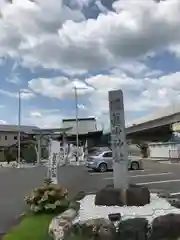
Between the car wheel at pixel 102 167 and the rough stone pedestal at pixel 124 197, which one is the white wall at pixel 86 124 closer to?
the car wheel at pixel 102 167

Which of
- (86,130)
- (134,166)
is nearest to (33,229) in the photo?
(134,166)

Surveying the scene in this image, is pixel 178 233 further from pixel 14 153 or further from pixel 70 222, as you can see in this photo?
pixel 14 153

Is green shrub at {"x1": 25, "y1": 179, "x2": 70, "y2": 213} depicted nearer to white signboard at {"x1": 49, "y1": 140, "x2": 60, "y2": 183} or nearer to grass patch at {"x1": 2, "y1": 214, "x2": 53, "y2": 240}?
grass patch at {"x1": 2, "y1": 214, "x2": 53, "y2": 240}

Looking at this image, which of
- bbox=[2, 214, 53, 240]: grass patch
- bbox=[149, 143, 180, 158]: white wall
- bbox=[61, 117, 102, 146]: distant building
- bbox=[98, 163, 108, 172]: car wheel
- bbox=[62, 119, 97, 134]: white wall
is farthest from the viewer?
bbox=[62, 119, 97, 134]: white wall

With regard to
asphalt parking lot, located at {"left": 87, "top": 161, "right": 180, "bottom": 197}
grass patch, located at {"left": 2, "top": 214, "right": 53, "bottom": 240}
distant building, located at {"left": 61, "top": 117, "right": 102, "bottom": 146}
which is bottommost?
grass patch, located at {"left": 2, "top": 214, "right": 53, "bottom": 240}

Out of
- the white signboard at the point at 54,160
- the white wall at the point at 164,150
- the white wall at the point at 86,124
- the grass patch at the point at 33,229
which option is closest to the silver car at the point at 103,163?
the white wall at the point at 164,150

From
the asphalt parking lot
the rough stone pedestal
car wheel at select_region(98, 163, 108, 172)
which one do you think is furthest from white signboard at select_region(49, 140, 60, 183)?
car wheel at select_region(98, 163, 108, 172)

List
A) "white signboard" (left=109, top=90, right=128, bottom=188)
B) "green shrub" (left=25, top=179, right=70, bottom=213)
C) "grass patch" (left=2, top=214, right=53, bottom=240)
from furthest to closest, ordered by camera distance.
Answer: "white signboard" (left=109, top=90, right=128, bottom=188) → "green shrub" (left=25, top=179, right=70, bottom=213) → "grass patch" (left=2, top=214, right=53, bottom=240)

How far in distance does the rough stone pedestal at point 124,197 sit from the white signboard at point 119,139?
0.37 metres

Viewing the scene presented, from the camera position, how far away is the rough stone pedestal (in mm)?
7176

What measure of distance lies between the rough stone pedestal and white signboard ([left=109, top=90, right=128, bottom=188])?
371 millimetres

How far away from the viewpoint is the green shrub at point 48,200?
294 inches

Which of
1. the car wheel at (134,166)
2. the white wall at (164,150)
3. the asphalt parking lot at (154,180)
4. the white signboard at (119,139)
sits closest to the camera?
the white signboard at (119,139)

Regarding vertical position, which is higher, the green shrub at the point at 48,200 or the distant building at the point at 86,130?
the distant building at the point at 86,130
